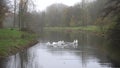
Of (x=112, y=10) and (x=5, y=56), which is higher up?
(x=112, y=10)

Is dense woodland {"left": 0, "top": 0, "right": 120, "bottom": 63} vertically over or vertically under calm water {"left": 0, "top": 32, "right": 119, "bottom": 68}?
over

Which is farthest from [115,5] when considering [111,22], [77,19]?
[77,19]

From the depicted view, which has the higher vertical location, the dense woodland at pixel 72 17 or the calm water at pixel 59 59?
the dense woodland at pixel 72 17

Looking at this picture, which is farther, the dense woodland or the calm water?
the dense woodland

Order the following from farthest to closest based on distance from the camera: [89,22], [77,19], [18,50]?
[77,19] → [89,22] → [18,50]

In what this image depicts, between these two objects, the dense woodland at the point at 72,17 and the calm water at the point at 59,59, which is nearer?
the calm water at the point at 59,59

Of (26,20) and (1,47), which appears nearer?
(1,47)

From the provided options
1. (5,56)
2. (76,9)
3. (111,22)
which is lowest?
(5,56)

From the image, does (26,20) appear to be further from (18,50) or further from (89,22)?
(89,22)

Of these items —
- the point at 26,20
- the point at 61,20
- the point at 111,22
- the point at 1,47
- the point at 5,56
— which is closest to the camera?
the point at 5,56

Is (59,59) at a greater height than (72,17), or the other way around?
(72,17)

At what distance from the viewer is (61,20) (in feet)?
502

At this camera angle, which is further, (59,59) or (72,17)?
(72,17)

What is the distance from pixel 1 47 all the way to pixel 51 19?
417ft
